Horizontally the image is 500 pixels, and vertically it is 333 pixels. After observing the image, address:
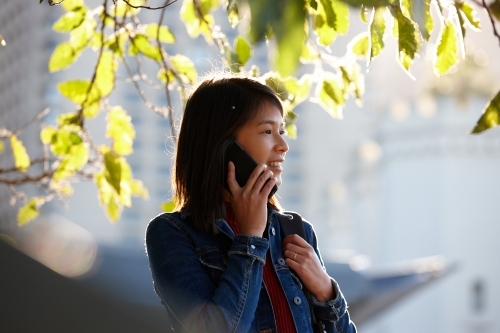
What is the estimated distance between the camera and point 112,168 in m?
2.14

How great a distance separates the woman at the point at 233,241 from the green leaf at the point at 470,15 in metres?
0.34

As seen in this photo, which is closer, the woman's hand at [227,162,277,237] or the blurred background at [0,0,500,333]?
the woman's hand at [227,162,277,237]

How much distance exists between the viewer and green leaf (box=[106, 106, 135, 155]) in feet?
7.39

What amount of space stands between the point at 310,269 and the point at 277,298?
0.07m

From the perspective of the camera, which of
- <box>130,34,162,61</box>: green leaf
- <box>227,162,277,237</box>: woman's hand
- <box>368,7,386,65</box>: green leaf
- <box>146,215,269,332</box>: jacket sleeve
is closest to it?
<box>368,7,386,65</box>: green leaf

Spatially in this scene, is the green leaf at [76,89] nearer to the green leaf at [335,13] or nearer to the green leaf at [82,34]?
the green leaf at [82,34]

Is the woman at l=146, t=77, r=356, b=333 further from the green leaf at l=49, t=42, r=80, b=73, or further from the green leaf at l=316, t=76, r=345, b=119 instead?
the green leaf at l=49, t=42, r=80, b=73

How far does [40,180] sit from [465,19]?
1.40 meters

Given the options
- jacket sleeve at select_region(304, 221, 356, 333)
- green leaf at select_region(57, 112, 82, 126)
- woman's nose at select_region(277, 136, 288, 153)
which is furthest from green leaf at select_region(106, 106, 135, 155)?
jacket sleeve at select_region(304, 221, 356, 333)

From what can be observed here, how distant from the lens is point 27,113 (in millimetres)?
45969

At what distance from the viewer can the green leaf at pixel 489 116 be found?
→ 4.25 ft

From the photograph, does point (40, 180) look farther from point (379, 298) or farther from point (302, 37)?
point (379, 298)

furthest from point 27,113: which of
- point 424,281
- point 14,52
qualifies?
point 424,281

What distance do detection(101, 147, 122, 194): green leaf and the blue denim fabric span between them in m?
0.67
